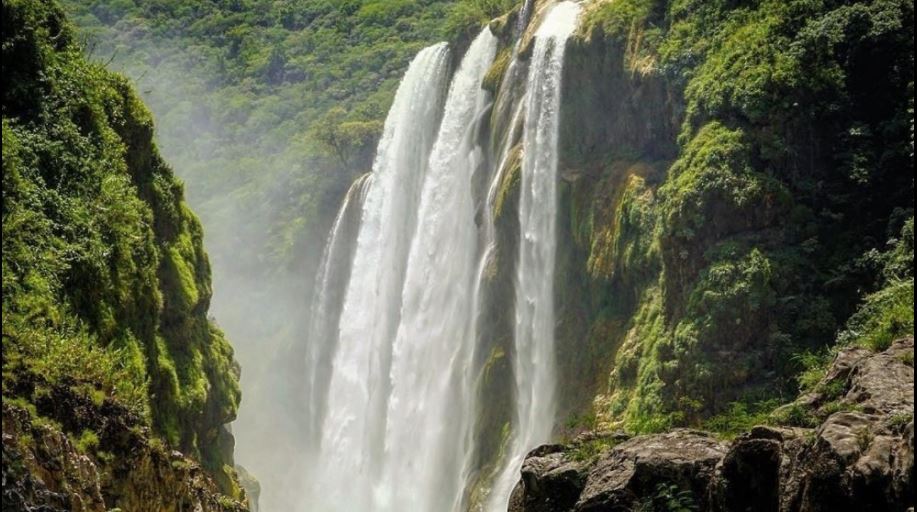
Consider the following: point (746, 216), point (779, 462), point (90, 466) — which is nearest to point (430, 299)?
point (746, 216)

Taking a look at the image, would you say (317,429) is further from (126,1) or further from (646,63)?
(126,1)

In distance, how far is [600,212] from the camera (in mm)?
31453

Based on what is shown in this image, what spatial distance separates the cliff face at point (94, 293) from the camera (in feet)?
45.0

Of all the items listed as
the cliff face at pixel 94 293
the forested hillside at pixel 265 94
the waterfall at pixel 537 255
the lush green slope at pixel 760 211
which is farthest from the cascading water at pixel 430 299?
the forested hillside at pixel 265 94

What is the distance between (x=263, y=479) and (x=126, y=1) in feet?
220

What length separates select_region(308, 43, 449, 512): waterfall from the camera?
45.9 m

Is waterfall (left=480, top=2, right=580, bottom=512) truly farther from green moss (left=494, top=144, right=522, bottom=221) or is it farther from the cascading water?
green moss (left=494, top=144, right=522, bottom=221)

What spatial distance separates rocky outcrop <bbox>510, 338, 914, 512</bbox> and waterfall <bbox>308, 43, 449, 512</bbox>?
28967mm

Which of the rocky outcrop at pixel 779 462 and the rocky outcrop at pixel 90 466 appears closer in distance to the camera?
the rocky outcrop at pixel 779 462

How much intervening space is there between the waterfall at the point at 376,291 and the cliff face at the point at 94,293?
2021 cm

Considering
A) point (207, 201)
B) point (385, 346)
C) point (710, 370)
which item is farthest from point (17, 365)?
point (207, 201)

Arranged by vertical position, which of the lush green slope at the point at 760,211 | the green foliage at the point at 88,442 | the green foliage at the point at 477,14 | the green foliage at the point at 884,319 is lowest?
the green foliage at the point at 884,319

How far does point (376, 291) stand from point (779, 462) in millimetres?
37539

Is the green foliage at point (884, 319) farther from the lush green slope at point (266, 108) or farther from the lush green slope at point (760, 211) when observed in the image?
the lush green slope at point (266, 108)
